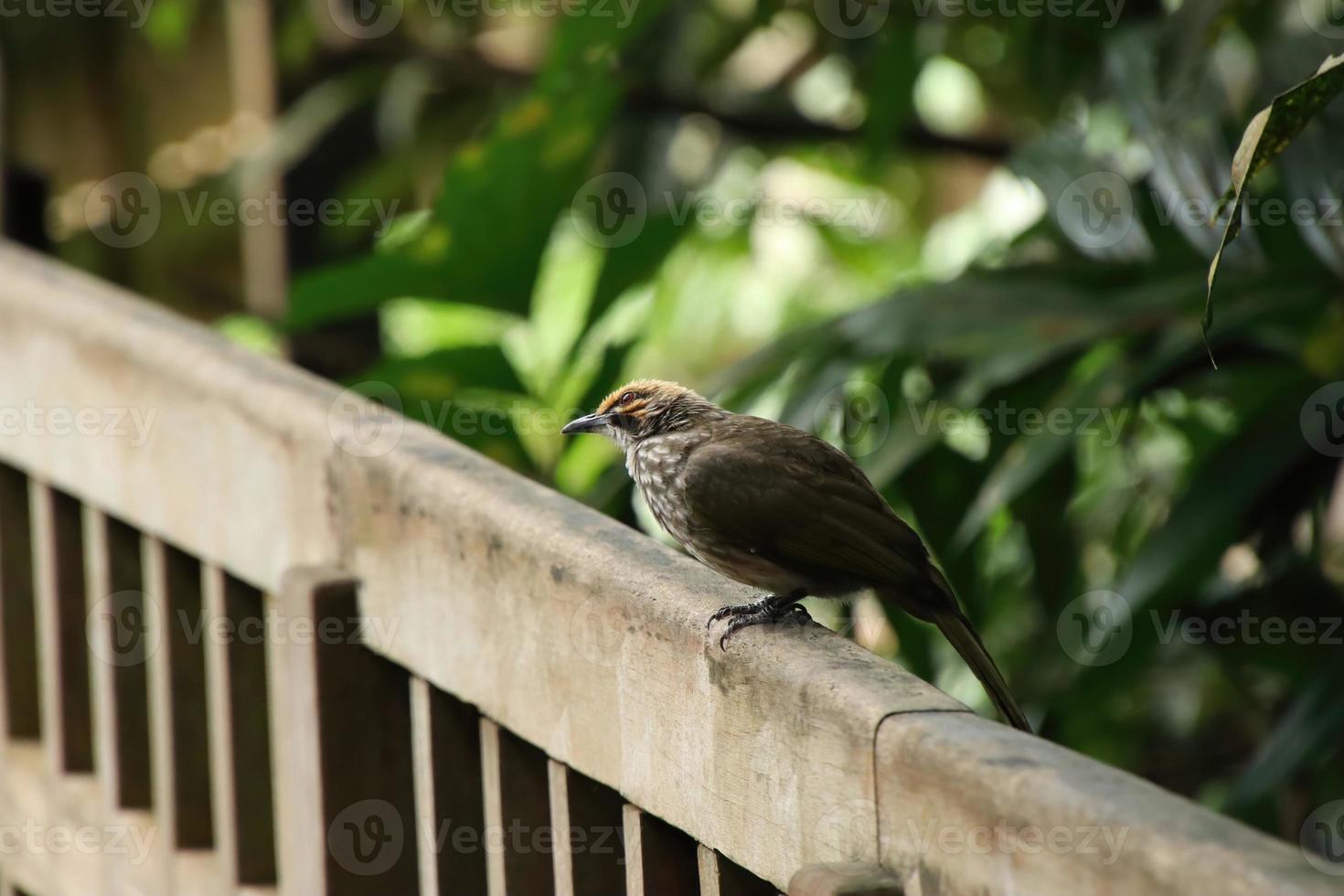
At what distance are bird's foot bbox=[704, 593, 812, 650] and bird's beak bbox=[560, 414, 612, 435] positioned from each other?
75cm

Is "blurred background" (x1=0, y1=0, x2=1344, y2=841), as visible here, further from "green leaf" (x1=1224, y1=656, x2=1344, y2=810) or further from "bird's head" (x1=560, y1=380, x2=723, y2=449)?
"bird's head" (x1=560, y1=380, x2=723, y2=449)

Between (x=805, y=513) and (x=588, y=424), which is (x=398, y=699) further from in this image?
(x=588, y=424)

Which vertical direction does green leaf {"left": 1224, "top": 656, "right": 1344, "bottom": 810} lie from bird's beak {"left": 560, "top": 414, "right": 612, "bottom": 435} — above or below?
below

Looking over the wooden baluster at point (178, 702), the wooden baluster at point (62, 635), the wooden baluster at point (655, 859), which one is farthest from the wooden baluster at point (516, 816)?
the wooden baluster at point (62, 635)

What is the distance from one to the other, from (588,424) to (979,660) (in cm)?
90

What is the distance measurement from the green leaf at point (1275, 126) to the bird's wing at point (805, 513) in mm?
804

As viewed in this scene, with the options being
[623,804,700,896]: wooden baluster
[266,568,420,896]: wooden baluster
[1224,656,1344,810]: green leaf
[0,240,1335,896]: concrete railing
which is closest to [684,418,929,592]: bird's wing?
[0,240,1335,896]: concrete railing

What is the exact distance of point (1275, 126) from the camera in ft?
4.84

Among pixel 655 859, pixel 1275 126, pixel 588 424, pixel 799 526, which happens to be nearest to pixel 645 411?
pixel 588 424

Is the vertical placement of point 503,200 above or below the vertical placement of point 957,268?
above

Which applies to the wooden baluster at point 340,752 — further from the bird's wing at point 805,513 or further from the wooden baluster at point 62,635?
the wooden baluster at point 62,635

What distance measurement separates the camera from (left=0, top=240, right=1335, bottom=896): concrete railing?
1.21 metres

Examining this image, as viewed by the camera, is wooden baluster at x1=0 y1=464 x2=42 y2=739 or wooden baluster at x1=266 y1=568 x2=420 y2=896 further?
wooden baluster at x1=0 y1=464 x2=42 y2=739

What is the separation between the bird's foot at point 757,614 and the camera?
1495 mm
